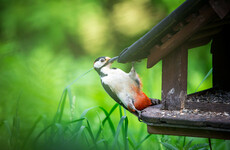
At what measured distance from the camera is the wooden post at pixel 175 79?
1615mm

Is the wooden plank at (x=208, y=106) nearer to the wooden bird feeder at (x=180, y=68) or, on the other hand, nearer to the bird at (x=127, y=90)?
the wooden bird feeder at (x=180, y=68)

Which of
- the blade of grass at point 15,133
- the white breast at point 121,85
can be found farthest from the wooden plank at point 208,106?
the blade of grass at point 15,133

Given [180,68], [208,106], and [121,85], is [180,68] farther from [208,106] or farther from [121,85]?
[121,85]

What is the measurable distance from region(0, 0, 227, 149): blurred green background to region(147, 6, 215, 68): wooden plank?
1799 millimetres

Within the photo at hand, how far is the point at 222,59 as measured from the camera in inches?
84.4

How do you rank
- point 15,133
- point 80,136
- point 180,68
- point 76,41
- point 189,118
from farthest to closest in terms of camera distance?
point 76,41 → point 15,133 → point 80,136 → point 180,68 → point 189,118

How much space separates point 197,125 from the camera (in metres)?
1.42

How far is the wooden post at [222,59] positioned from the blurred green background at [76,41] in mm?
1362

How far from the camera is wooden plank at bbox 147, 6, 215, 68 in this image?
1.47 meters

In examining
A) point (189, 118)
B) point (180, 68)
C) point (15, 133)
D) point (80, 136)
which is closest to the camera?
point (189, 118)

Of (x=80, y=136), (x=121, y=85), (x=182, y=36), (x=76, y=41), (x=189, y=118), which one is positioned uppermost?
(x=76, y=41)

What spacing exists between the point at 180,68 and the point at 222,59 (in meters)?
0.68

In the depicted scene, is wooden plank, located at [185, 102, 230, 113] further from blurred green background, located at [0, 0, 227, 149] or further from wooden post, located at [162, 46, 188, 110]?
blurred green background, located at [0, 0, 227, 149]

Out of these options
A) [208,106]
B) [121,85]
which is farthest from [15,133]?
[208,106]
